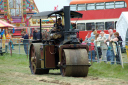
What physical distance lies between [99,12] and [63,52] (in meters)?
21.4

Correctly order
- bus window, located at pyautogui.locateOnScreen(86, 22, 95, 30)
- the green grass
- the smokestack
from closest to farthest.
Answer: the smokestack, the green grass, bus window, located at pyautogui.locateOnScreen(86, 22, 95, 30)

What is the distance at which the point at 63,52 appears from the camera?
10.8 m

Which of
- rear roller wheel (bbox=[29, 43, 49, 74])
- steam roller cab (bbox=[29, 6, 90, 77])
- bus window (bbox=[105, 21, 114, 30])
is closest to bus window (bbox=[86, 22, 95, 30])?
bus window (bbox=[105, 21, 114, 30])

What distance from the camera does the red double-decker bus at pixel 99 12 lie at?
103 feet

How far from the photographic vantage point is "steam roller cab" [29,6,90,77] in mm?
10547

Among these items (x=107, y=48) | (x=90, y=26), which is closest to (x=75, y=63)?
(x=107, y=48)

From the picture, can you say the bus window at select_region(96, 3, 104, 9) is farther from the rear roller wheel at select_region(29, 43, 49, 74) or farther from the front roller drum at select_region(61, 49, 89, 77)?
the front roller drum at select_region(61, 49, 89, 77)

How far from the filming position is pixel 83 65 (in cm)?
1053

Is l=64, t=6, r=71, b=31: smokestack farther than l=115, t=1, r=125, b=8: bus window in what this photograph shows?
No

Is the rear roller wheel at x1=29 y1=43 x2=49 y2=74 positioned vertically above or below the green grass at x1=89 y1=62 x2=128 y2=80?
above

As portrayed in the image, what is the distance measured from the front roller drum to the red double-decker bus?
20.9 metres

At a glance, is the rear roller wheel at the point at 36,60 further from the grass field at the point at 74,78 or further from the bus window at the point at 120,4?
the bus window at the point at 120,4

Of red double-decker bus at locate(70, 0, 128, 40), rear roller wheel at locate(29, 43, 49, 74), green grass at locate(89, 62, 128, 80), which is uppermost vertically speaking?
red double-decker bus at locate(70, 0, 128, 40)

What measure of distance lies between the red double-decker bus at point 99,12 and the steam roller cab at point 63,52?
64.3 feet
